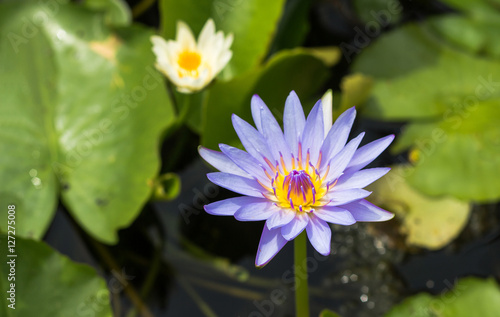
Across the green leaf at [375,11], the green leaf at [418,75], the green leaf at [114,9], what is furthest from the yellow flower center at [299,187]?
the green leaf at [375,11]

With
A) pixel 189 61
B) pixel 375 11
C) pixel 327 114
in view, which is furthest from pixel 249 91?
pixel 375 11

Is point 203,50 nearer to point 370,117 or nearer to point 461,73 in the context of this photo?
point 370,117

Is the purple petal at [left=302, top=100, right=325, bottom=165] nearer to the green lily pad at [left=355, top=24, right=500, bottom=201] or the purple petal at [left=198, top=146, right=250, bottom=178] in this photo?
the purple petal at [left=198, top=146, right=250, bottom=178]

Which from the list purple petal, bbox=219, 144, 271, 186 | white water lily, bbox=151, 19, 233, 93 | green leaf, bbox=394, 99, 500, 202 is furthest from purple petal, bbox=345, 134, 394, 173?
green leaf, bbox=394, 99, 500, 202

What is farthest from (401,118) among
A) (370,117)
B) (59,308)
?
(59,308)

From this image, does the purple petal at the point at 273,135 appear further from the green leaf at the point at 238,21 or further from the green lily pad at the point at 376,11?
the green lily pad at the point at 376,11

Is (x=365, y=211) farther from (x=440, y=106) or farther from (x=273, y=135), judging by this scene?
(x=440, y=106)

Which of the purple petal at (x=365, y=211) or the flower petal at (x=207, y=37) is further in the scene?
the flower petal at (x=207, y=37)
